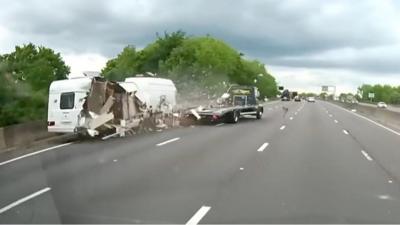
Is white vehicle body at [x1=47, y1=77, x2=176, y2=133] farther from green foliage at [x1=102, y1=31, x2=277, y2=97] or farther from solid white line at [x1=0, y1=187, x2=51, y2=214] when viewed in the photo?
green foliage at [x1=102, y1=31, x2=277, y2=97]

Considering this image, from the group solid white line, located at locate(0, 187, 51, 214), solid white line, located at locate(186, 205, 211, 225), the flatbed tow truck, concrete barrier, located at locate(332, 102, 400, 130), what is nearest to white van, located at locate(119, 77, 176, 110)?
the flatbed tow truck

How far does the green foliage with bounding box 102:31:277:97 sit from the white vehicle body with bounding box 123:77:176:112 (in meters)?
31.7

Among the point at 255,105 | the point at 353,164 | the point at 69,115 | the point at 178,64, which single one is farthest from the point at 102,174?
the point at 178,64

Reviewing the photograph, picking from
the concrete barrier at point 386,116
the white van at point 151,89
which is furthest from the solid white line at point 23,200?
the concrete barrier at point 386,116

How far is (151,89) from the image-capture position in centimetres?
2980

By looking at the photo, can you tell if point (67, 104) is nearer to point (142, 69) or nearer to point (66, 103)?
point (66, 103)

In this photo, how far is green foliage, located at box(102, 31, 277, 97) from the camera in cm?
7368

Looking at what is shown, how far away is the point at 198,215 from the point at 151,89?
21.8 metres

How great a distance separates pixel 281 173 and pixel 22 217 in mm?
6286

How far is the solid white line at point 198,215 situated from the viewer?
7.86 metres

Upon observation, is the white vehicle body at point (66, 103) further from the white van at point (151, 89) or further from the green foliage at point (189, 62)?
the green foliage at point (189, 62)

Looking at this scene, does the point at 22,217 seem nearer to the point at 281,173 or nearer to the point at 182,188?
the point at 182,188

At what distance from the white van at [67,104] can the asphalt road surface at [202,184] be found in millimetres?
3122

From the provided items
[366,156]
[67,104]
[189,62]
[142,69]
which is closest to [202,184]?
[366,156]
